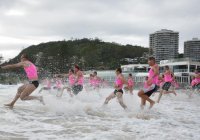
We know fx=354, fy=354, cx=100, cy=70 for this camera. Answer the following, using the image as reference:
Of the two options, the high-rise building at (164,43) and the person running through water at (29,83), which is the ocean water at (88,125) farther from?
the high-rise building at (164,43)

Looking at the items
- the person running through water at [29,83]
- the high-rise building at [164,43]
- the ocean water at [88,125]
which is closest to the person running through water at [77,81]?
the ocean water at [88,125]

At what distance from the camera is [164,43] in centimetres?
14238

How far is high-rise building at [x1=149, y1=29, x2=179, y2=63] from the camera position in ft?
453

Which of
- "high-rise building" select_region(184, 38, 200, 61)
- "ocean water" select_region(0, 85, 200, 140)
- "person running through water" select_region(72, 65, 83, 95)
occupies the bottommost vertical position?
"ocean water" select_region(0, 85, 200, 140)

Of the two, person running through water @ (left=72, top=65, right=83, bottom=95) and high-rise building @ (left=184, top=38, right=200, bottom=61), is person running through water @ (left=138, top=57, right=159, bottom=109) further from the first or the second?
high-rise building @ (left=184, top=38, right=200, bottom=61)

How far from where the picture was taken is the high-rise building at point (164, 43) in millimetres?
138000

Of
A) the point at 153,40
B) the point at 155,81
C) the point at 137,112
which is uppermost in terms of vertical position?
the point at 153,40

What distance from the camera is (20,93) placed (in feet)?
35.0

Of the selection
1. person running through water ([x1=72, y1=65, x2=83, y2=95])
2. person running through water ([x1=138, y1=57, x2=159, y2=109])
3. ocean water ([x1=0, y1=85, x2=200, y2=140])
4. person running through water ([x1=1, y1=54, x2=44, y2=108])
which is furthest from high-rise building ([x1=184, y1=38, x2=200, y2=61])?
person running through water ([x1=1, y1=54, x2=44, y2=108])

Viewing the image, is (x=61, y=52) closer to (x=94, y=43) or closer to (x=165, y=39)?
(x=94, y=43)

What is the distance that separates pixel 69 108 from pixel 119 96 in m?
1.71

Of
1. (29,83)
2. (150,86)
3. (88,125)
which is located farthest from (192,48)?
(88,125)

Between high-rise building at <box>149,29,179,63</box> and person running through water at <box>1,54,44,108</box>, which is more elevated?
high-rise building at <box>149,29,179,63</box>

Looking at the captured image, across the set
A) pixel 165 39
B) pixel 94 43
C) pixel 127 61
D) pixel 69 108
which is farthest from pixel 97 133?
pixel 165 39
